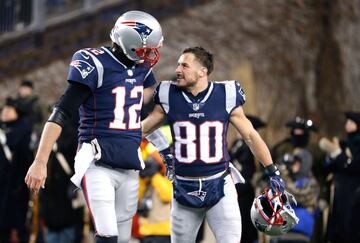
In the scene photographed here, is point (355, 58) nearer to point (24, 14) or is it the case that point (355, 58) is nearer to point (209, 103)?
point (24, 14)

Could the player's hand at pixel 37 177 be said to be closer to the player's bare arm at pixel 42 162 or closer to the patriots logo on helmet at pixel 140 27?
the player's bare arm at pixel 42 162

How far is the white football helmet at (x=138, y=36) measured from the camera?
364 inches

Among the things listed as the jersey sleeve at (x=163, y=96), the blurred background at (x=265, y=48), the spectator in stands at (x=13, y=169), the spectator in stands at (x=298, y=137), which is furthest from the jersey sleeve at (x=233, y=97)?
the blurred background at (x=265, y=48)

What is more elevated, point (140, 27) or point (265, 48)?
point (265, 48)

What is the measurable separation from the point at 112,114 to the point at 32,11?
14.1 meters

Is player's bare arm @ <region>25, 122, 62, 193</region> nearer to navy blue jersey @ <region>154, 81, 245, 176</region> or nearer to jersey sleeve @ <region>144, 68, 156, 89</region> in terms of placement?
jersey sleeve @ <region>144, 68, 156, 89</region>

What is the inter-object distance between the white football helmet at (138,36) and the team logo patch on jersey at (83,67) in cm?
33

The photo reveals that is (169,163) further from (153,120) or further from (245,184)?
(245,184)

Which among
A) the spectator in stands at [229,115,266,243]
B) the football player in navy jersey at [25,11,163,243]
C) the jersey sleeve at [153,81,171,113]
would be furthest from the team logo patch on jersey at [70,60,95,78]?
the spectator in stands at [229,115,266,243]

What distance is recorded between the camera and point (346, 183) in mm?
13008

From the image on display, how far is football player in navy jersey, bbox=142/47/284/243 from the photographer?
980 cm

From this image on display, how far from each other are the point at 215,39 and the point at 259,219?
36.7ft

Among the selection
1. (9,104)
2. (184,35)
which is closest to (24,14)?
(184,35)

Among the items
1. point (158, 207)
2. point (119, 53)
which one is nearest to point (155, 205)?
point (158, 207)
